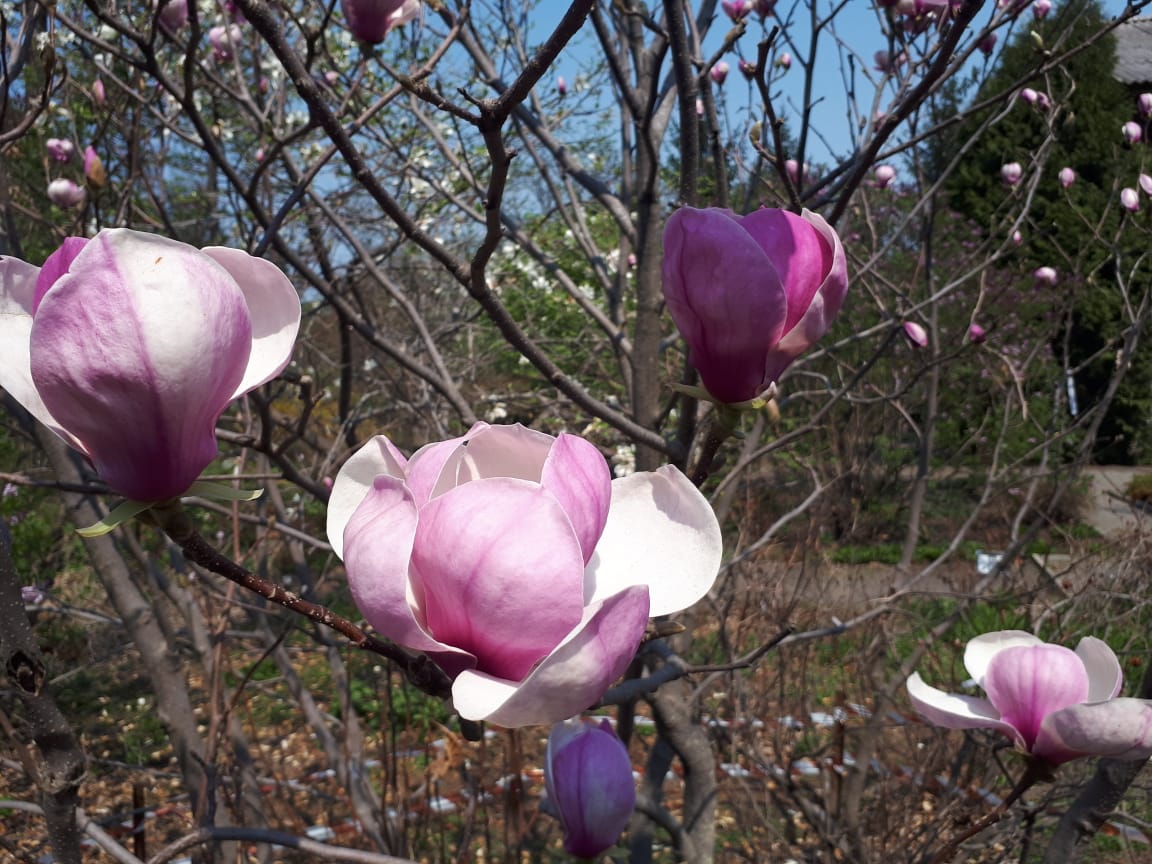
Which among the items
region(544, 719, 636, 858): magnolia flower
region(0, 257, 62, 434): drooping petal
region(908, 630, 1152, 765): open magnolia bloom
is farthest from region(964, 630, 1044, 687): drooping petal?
region(0, 257, 62, 434): drooping petal

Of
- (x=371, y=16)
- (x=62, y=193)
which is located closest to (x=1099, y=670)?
(x=371, y=16)

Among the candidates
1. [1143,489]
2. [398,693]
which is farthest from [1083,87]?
[398,693]

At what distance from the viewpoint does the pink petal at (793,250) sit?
2.23 feet

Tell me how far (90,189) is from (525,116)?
0.85m

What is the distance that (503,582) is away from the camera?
472mm

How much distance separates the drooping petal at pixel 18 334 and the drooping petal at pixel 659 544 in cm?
34

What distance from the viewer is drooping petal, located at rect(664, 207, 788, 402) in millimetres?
648

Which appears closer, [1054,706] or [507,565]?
[507,565]

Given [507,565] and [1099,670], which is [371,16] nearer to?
[507,565]

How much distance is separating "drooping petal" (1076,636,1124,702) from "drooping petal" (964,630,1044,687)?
6cm

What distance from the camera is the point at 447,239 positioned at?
246 inches

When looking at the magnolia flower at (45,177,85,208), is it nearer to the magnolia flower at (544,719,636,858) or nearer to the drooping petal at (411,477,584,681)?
the magnolia flower at (544,719,636,858)

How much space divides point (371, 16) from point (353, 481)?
A: 101 cm

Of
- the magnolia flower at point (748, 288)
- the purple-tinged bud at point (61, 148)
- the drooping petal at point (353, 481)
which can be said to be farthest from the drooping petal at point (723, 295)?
the purple-tinged bud at point (61, 148)
